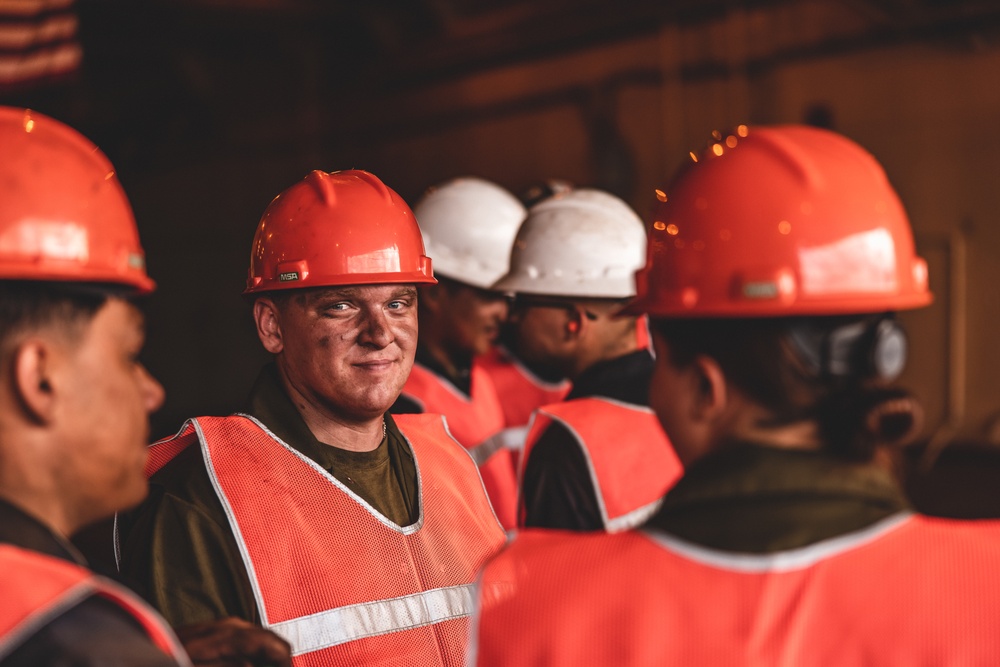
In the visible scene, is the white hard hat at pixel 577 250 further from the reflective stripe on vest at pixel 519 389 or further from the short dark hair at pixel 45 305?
the short dark hair at pixel 45 305

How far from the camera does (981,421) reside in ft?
31.3

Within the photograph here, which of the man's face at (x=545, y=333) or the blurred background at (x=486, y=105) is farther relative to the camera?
the blurred background at (x=486, y=105)

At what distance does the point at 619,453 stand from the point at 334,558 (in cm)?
102

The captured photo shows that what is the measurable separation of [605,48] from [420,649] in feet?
33.8

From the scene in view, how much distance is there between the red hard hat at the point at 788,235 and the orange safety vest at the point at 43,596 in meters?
1.00

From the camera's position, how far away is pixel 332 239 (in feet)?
9.14

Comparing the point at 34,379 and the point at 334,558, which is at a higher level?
the point at 34,379

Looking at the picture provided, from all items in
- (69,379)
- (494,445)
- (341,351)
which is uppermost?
(69,379)

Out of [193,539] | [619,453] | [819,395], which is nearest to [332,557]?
[193,539]

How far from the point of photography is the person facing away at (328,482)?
235cm

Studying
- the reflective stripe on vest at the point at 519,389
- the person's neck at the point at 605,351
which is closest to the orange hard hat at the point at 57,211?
the person's neck at the point at 605,351

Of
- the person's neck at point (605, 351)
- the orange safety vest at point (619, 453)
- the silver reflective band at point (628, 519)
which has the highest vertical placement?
the person's neck at point (605, 351)

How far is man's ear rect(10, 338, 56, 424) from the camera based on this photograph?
142 cm

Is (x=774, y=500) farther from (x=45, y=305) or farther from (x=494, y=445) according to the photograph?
(x=494, y=445)
